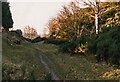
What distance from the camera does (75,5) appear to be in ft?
71.7

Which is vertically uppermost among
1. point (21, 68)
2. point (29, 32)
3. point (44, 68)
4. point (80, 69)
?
point (21, 68)

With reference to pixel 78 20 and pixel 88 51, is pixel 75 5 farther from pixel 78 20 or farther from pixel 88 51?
pixel 88 51

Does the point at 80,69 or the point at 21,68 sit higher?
the point at 21,68

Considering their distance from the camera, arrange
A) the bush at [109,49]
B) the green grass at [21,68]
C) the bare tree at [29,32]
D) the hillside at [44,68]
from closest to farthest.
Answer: the green grass at [21,68]
the hillside at [44,68]
the bush at [109,49]
the bare tree at [29,32]

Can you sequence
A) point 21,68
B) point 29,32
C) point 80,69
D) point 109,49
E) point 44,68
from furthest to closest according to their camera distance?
1. point 29,32
2. point 109,49
3. point 80,69
4. point 44,68
5. point 21,68

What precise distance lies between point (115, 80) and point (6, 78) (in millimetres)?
6391

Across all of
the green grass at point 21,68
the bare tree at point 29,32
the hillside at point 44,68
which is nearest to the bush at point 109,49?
the hillside at point 44,68

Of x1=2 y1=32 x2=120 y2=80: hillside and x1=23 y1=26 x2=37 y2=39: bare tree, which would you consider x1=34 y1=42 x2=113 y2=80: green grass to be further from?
x1=23 y1=26 x2=37 y2=39: bare tree

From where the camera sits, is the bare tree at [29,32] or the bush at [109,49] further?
the bare tree at [29,32]

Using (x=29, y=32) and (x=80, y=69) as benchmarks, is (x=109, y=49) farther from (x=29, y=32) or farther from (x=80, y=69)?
(x=29, y=32)

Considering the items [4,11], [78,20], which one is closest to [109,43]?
[78,20]

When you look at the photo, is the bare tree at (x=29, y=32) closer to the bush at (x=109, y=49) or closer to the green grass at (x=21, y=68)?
the green grass at (x=21, y=68)

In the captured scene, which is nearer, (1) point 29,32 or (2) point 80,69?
(2) point 80,69

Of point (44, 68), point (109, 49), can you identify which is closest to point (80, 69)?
point (44, 68)
